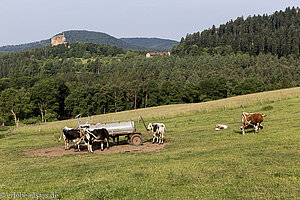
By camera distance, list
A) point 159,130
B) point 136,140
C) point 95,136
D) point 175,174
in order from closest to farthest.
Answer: point 175,174 → point 95,136 → point 159,130 → point 136,140

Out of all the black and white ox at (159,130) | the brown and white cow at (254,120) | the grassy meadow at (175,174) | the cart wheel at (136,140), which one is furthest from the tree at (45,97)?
the grassy meadow at (175,174)

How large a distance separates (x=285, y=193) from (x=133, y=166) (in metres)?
7.94

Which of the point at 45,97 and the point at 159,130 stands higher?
the point at 159,130

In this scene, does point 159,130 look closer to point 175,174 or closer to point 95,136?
point 95,136

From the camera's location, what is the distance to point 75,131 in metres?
23.8

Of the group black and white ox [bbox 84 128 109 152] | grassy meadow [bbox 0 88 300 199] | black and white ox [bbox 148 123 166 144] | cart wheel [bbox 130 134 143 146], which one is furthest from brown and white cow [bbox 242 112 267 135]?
black and white ox [bbox 84 128 109 152]

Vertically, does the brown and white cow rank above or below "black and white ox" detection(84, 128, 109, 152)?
above

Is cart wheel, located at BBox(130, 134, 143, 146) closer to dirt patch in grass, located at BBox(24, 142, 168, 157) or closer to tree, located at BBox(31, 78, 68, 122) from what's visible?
dirt patch in grass, located at BBox(24, 142, 168, 157)

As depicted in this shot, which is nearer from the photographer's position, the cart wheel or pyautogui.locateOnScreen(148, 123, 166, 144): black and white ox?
pyautogui.locateOnScreen(148, 123, 166, 144): black and white ox

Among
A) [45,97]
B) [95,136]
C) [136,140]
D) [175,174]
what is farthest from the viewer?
[45,97]

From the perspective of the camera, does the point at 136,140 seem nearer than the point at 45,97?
Yes

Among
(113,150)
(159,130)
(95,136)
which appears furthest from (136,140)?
(95,136)

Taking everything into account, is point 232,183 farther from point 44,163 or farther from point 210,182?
point 44,163

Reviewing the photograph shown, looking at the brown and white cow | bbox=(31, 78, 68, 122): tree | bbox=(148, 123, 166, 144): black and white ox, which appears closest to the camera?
bbox=(148, 123, 166, 144): black and white ox
